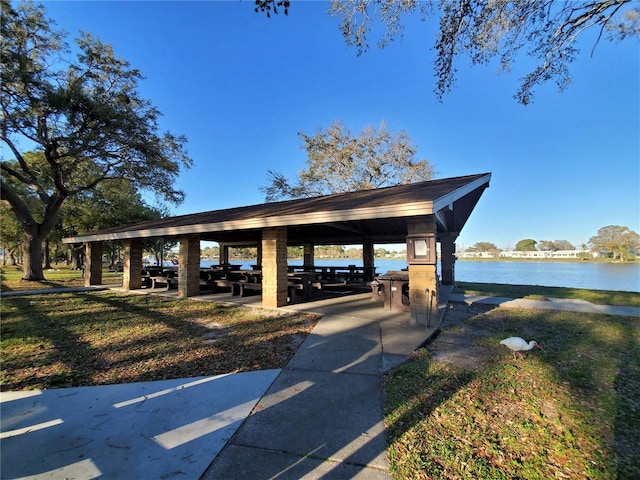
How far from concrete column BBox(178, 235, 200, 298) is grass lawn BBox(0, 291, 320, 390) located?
1.44 metres

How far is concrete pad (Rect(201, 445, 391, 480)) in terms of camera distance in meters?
1.87

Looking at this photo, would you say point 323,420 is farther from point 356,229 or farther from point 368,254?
point 368,254

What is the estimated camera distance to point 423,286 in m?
5.31

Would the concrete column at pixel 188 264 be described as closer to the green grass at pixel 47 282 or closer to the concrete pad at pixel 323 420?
the green grass at pixel 47 282

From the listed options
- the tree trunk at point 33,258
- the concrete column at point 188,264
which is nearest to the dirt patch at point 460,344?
the concrete column at point 188,264

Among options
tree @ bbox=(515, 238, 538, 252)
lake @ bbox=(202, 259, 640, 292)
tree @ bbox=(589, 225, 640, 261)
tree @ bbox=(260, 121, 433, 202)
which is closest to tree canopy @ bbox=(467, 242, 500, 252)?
tree @ bbox=(515, 238, 538, 252)

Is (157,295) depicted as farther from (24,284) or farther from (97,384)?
(24,284)

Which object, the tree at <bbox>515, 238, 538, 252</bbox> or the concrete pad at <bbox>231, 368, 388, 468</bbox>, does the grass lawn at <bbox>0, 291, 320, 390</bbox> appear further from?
the tree at <bbox>515, 238, 538, 252</bbox>

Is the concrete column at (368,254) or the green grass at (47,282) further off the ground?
the concrete column at (368,254)

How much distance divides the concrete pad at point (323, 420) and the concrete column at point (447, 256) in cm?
833

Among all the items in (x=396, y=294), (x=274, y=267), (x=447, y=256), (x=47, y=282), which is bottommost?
(x=47, y=282)

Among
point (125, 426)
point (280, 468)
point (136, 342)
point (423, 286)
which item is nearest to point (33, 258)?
point (136, 342)

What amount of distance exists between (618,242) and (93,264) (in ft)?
183

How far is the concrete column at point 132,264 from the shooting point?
10766mm
